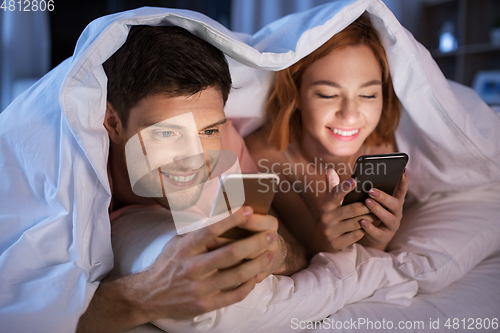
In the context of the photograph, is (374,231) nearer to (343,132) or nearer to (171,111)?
(343,132)

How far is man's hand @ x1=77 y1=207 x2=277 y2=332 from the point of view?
1.71ft

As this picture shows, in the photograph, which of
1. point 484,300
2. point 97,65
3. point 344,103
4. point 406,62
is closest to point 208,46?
point 97,65

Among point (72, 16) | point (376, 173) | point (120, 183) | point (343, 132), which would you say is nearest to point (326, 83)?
point (343, 132)

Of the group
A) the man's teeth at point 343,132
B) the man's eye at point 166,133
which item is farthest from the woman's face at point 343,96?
the man's eye at point 166,133

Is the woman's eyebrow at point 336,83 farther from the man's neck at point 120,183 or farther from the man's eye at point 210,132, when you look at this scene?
the man's neck at point 120,183

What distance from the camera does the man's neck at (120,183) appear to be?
31.1 inches

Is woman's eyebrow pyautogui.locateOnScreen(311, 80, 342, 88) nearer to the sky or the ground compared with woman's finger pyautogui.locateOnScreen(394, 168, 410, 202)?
nearer to the sky

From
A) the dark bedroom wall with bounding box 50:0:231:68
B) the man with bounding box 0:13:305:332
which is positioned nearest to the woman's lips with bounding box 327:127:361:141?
the man with bounding box 0:13:305:332

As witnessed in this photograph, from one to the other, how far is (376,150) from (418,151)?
11 cm

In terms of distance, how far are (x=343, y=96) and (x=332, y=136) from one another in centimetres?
11

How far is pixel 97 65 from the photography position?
2.15ft

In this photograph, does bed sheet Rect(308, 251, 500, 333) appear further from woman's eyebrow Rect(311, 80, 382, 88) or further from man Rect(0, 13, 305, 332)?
woman's eyebrow Rect(311, 80, 382, 88)

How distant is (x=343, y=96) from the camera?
2.95 ft

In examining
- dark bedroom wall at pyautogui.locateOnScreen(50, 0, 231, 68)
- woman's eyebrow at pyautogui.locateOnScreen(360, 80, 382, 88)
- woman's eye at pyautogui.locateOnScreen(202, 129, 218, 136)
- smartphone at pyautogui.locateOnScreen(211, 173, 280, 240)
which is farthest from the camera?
dark bedroom wall at pyautogui.locateOnScreen(50, 0, 231, 68)
